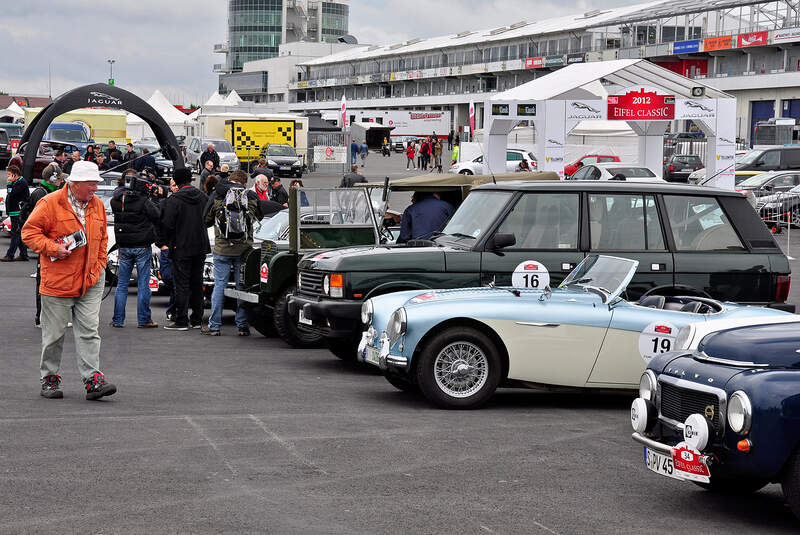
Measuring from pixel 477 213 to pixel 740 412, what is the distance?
5497mm

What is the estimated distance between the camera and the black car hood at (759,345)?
19.0ft

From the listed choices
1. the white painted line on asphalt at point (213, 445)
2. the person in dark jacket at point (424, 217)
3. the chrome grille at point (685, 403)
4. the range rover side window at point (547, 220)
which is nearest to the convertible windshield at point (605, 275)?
the range rover side window at point (547, 220)

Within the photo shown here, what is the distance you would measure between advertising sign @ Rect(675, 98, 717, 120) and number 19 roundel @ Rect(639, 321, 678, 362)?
22.2m

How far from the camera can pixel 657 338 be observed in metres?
8.53

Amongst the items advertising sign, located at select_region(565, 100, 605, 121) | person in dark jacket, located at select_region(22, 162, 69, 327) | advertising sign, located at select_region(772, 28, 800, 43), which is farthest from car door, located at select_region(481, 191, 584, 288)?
advertising sign, located at select_region(772, 28, 800, 43)

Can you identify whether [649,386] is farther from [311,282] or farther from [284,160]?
[284,160]

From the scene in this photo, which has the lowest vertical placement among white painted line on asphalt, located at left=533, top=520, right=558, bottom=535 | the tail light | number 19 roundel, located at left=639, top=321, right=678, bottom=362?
white painted line on asphalt, located at left=533, top=520, right=558, bottom=535

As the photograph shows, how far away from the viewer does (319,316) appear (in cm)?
1064

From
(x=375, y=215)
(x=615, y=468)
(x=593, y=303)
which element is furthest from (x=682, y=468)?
(x=375, y=215)

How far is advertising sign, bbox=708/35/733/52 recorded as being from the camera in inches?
3118

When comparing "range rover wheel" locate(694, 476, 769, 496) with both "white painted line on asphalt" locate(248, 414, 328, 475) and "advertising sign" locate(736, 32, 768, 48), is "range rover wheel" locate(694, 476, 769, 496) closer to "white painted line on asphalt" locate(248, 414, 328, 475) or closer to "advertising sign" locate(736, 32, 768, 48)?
"white painted line on asphalt" locate(248, 414, 328, 475)

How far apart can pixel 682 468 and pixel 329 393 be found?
436 centimetres

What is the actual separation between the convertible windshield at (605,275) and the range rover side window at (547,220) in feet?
3.70

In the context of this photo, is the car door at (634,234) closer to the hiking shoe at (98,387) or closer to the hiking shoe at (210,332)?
the hiking shoe at (98,387)
